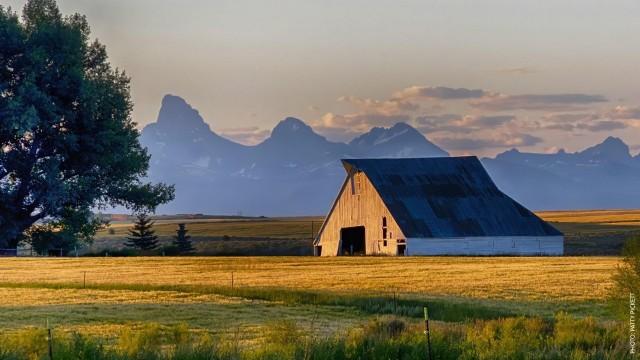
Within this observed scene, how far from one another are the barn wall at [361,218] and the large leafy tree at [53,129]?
44.2m

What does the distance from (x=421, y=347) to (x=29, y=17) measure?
2232cm

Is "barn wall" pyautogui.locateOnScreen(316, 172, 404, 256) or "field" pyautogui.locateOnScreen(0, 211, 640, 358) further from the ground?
"barn wall" pyautogui.locateOnScreen(316, 172, 404, 256)

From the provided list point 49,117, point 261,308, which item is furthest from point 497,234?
point 49,117

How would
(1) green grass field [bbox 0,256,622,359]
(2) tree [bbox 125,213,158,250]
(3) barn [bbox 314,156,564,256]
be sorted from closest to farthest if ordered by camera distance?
(1) green grass field [bbox 0,256,622,359] → (3) barn [bbox 314,156,564,256] → (2) tree [bbox 125,213,158,250]

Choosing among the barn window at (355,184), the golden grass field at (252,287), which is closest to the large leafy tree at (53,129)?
the golden grass field at (252,287)

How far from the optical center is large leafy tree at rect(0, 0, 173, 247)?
1324 inches

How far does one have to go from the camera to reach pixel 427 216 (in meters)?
82.1

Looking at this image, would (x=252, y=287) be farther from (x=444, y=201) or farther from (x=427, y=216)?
(x=444, y=201)

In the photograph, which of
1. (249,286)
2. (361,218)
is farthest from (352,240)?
(249,286)

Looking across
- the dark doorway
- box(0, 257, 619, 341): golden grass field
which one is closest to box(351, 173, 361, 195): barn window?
the dark doorway

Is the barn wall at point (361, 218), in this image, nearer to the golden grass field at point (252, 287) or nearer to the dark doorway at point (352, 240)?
the dark doorway at point (352, 240)

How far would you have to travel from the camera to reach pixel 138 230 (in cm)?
11119

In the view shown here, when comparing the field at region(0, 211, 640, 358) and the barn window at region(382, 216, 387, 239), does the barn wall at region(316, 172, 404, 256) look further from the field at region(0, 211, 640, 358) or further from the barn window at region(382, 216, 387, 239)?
the field at region(0, 211, 640, 358)

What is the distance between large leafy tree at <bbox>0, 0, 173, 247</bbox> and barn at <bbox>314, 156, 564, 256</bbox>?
146 feet
